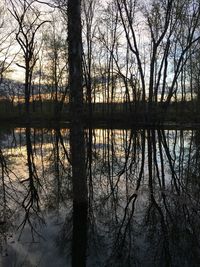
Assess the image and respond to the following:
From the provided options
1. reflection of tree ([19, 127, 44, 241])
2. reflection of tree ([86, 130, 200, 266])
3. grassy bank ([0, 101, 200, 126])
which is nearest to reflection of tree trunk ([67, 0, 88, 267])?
reflection of tree ([86, 130, 200, 266])

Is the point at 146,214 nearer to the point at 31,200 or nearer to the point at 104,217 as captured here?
the point at 104,217

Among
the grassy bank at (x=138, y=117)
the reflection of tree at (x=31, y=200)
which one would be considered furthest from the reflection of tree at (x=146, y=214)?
the grassy bank at (x=138, y=117)

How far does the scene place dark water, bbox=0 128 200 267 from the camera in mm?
5234

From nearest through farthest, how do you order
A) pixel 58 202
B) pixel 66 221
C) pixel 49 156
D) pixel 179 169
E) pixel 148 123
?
pixel 66 221, pixel 58 202, pixel 179 169, pixel 49 156, pixel 148 123

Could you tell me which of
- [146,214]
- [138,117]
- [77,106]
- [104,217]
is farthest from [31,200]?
[138,117]

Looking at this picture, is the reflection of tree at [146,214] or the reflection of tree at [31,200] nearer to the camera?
the reflection of tree at [146,214]

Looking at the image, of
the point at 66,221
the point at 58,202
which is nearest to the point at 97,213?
the point at 66,221

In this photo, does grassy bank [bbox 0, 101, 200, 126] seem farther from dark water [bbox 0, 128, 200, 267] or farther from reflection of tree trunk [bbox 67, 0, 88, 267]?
reflection of tree trunk [bbox 67, 0, 88, 267]

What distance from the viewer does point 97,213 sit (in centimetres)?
712

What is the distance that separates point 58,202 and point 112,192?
1499mm

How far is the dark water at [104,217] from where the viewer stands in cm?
523

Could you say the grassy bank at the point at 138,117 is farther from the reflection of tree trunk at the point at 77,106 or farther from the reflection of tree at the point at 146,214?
the reflection of tree trunk at the point at 77,106

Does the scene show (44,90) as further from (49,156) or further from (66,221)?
(66,221)

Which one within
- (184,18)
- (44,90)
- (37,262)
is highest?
(184,18)
